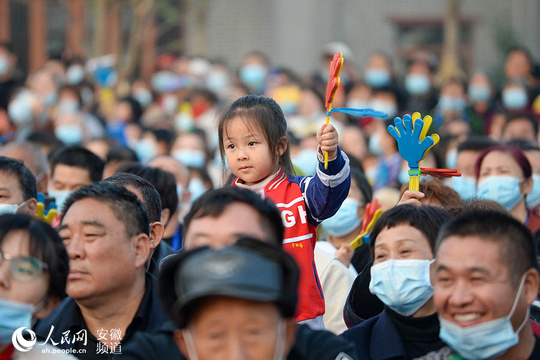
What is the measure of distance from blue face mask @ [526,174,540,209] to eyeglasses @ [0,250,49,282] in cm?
465

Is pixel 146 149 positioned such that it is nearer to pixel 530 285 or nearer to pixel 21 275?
pixel 21 275

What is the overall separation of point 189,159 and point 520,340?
6.84m

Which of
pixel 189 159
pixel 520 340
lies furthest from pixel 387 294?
pixel 189 159

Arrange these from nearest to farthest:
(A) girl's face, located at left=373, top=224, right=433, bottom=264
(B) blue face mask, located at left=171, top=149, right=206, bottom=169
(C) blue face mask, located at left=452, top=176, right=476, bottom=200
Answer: (A) girl's face, located at left=373, top=224, right=433, bottom=264, (C) blue face mask, located at left=452, top=176, right=476, bottom=200, (B) blue face mask, located at left=171, top=149, right=206, bottom=169

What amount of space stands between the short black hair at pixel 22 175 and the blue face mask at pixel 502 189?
3148 mm

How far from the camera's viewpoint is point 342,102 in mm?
11953

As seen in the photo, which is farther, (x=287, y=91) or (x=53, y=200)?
(x=287, y=91)

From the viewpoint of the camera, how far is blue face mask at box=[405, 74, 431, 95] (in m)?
12.8

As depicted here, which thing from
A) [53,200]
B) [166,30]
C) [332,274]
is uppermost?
[166,30]

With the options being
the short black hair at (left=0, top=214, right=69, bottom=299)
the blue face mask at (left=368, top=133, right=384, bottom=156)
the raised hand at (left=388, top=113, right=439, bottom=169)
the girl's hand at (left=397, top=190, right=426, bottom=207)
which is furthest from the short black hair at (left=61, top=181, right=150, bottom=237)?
the blue face mask at (left=368, top=133, right=384, bottom=156)

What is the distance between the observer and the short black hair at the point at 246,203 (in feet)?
10.2

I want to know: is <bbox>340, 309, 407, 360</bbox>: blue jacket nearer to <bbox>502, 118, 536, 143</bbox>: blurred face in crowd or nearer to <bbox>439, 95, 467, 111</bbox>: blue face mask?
<bbox>502, 118, 536, 143</bbox>: blurred face in crowd

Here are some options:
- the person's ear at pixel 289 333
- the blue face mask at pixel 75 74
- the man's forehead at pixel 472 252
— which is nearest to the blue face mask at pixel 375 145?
the blue face mask at pixel 75 74

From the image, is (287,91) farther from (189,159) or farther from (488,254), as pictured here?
(488,254)
